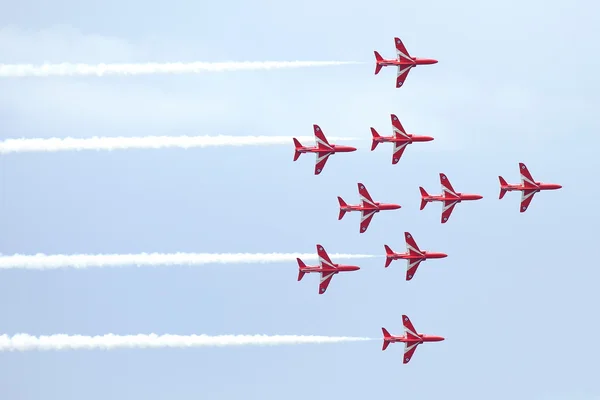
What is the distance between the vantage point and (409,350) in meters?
110

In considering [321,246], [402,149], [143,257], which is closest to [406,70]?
[402,149]

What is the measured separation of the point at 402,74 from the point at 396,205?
31.8 feet

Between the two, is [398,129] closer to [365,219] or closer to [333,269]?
[365,219]

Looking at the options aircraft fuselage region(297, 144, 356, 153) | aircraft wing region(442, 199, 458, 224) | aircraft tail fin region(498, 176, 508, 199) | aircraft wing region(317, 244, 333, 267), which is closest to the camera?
aircraft fuselage region(297, 144, 356, 153)

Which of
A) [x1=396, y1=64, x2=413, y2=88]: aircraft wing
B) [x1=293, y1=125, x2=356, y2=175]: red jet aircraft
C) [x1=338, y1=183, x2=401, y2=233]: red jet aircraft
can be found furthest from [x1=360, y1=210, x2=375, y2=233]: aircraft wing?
[x1=396, y1=64, x2=413, y2=88]: aircraft wing

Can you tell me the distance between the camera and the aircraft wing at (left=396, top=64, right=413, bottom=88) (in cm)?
10525

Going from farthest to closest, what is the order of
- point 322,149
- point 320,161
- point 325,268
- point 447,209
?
point 447,209
point 325,268
point 320,161
point 322,149

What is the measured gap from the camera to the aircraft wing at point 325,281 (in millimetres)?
106000

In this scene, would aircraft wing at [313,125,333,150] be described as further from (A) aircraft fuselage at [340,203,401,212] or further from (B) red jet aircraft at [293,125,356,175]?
(A) aircraft fuselage at [340,203,401,212]

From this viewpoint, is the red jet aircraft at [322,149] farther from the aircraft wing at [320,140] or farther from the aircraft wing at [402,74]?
the aircraft wing at [402,74]

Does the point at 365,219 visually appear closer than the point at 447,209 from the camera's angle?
Yes

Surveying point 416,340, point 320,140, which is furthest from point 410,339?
point 320,140

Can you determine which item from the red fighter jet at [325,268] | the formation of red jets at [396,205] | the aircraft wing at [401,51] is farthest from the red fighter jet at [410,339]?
the aircraft wing at [401,51]

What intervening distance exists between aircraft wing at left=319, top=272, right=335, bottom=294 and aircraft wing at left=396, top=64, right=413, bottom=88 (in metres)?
13.9
